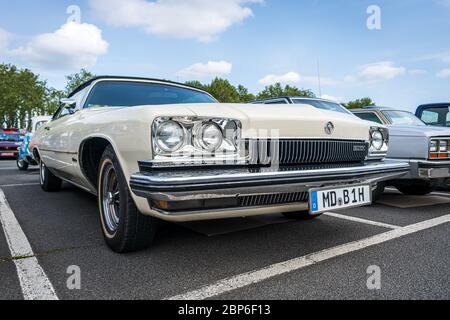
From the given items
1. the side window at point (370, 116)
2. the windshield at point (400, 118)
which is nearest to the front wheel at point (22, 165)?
the side window at point (370, 116)

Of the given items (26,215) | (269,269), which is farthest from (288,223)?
(26,215)

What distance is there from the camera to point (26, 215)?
3.75 meters

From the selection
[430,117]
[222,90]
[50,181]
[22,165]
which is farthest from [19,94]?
[430,117]

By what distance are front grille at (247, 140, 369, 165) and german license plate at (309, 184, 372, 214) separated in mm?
235

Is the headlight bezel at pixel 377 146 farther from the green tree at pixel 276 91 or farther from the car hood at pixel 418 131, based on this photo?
the green tree at pixel 276 91

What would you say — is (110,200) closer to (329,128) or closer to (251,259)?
(251,259)

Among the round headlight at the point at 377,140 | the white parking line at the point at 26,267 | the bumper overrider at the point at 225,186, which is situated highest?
the round headlight at the point at 377,140

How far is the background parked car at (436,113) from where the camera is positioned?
6.89 metres

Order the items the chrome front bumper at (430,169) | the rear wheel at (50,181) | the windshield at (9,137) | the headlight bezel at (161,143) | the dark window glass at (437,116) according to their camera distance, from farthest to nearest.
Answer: the windshield at (9,137) → the dark window glass at (437,116) → the rear wheel at (50,181) → the chrome front bumper at (430,169) → the headlight bezel at (161,143)

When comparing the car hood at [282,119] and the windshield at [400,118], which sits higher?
the windshield at [400,118]

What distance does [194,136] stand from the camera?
2061 millimetres

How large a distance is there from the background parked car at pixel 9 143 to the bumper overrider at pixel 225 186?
1572 cm

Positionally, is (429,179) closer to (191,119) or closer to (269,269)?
(269,269)

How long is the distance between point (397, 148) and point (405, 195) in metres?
1.14
